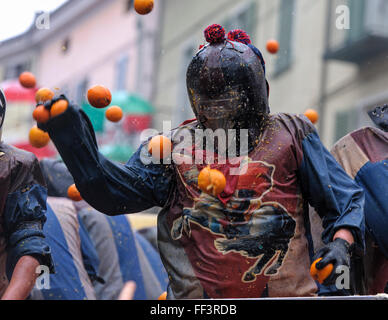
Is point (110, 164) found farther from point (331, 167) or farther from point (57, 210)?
point (57, 210)

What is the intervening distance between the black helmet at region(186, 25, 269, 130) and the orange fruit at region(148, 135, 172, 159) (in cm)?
19

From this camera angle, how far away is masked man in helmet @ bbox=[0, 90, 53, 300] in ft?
11.8

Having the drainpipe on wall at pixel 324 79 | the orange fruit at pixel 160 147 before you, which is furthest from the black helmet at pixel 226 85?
the drainpipe on wall at pixel 324 79

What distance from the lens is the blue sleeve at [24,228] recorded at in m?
3.62

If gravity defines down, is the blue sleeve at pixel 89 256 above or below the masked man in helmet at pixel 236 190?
below

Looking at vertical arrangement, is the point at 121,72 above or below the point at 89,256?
above

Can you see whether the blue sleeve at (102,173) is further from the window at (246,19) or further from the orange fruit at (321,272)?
the window at (246,19)

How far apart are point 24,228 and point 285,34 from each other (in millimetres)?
9045

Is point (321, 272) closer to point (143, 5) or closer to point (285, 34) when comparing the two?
point (143, 5)

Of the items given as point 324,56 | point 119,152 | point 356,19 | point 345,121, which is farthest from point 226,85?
point 119,152

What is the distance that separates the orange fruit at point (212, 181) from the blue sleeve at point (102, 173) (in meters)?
0.35

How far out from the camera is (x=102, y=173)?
11.5 feet

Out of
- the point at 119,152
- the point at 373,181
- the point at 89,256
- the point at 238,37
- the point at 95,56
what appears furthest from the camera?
the point at 95,56

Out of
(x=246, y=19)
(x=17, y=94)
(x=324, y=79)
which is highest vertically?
(x=246, y=19)
